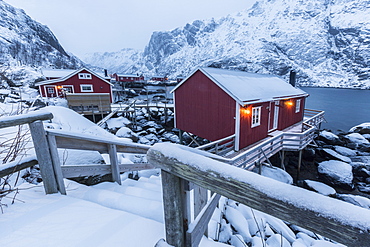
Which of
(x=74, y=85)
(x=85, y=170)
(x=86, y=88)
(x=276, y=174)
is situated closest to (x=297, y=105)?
(x=276, y=174)

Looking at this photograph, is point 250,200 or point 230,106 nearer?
point 250,200

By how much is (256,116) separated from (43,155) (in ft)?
32.9

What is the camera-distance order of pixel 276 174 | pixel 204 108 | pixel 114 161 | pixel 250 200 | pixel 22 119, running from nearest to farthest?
pixel 250 200, pixel 22 119, pixel 114 161, pixel 276 174, pixel 204 108

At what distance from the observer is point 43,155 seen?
89.8 inches

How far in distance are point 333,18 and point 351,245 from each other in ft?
785

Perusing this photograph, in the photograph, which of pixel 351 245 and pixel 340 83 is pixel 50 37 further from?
pixel 340 83

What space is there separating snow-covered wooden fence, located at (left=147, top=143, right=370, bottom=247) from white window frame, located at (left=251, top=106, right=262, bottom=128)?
9513 mm

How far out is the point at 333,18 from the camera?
545 ft

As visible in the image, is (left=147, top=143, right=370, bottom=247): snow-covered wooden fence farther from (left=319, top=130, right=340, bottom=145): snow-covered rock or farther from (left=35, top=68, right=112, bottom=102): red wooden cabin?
(left=35, top=68, right=112, bottom=102): red wooden cabin

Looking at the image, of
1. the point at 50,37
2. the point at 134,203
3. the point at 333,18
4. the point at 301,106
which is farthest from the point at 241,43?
the point at 134,203

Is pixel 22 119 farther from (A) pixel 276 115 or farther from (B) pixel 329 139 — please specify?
(B) pixel 329 139

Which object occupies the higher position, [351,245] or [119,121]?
[351,245]

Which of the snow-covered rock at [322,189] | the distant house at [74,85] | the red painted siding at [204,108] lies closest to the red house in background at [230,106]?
the red painted siding at [204,108]

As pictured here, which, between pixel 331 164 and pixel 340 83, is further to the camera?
pixel 340 83
